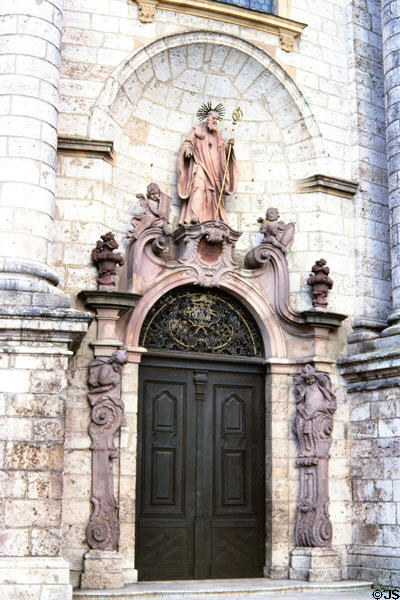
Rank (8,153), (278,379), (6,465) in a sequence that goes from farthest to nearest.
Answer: (278,379) → (8,153) → (6,465)

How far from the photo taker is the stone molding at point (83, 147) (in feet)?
31.6

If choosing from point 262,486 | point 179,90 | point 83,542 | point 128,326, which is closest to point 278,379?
point 262,486

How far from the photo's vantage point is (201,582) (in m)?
9.34

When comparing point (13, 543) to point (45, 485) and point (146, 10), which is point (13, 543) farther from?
point (146, 10)

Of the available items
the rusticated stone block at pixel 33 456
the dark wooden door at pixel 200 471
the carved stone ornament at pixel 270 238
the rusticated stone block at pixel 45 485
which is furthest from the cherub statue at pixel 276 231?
the rusticated stone block at pixel 45 485

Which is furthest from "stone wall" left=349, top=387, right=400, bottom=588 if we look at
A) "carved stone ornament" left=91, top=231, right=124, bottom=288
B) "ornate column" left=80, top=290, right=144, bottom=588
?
"carved stone ornament" left=91, top=231, right=124, bottom=288

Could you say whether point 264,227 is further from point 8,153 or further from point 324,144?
point 8,153

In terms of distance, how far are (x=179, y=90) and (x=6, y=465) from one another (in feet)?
18.8

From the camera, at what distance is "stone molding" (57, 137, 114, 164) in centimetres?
962

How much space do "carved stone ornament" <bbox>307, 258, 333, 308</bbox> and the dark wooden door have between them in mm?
1117

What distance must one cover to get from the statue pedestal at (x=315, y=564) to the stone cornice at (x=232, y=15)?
20.7ft

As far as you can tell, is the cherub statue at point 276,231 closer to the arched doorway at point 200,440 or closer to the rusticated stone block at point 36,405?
the arched doorway at point 200,440

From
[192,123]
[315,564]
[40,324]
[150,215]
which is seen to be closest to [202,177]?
[150,215]

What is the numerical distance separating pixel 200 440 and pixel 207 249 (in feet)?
7.41
